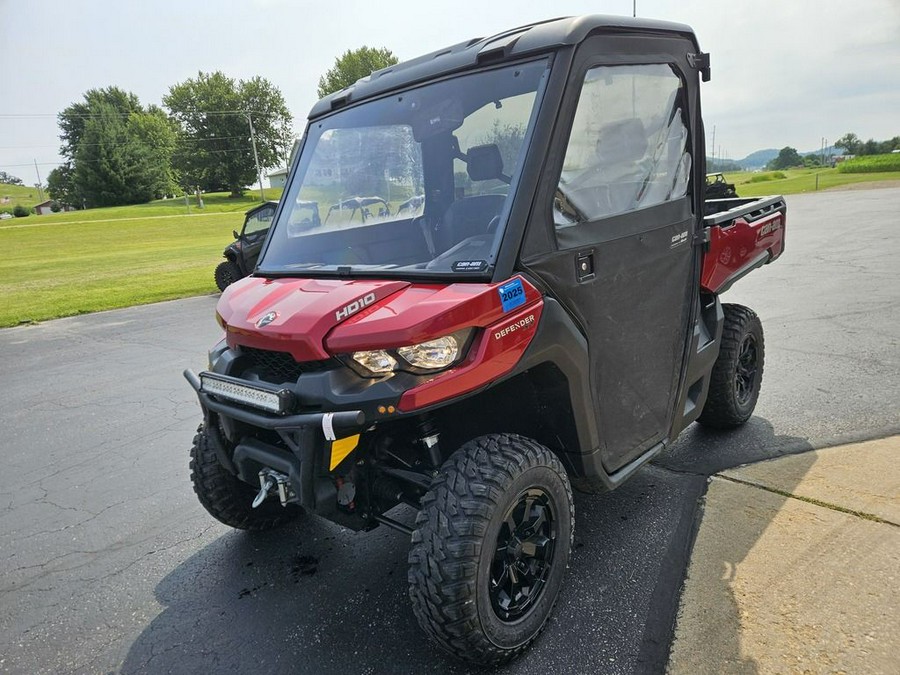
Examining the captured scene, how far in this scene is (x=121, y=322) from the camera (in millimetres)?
10008

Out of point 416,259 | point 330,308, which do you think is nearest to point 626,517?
point 416,259

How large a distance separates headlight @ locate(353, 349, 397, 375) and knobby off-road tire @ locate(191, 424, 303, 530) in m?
1.32

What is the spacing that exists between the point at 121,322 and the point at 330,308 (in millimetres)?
9256

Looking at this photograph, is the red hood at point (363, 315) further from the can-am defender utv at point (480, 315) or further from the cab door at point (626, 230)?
the cab door at point (626, 230)

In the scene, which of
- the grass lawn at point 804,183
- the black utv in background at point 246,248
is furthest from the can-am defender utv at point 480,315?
the grass lawn at point 804,183

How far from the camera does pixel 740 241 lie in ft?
12.6

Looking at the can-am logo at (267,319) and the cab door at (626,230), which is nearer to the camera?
the can-am logo at (267,319)

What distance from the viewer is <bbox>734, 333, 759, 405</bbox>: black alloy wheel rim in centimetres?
418

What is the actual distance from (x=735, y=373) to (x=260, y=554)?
3.12 meters

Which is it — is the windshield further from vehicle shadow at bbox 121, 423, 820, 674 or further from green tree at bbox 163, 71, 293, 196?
green tree at bbox 163, 71, 293, 196

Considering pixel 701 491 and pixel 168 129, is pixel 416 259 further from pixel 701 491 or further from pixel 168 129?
pixel 168 129

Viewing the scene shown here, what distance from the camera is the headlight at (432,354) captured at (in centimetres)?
207

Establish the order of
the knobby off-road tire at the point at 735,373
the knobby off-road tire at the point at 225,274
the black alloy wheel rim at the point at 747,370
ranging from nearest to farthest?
the knobby off-road tire at the point at 735,373 < the black alloy wheel rim at the point at 747,370 < the knobby off-road tire at the point at 225,274

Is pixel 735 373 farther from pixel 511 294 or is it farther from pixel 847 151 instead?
pixel 847 151
